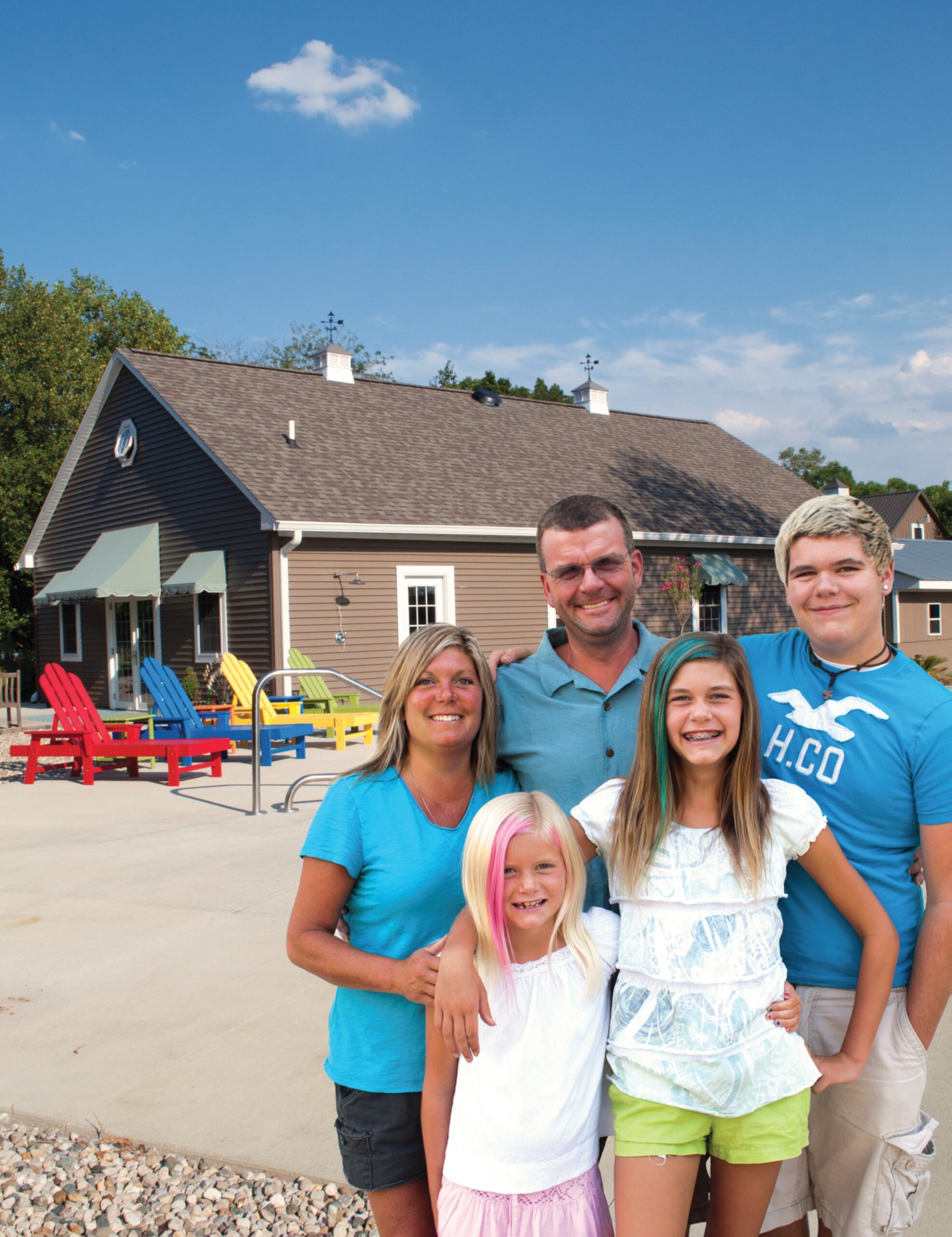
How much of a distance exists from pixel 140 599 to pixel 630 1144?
17995 millimetres

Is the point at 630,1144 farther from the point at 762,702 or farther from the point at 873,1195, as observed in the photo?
the point at 762,702

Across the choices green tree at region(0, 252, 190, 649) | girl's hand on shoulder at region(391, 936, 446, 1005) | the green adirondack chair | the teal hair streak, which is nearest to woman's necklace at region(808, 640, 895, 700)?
the teal hair streak

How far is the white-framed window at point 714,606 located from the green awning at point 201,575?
1013 centimetres

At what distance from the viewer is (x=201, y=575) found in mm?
16109

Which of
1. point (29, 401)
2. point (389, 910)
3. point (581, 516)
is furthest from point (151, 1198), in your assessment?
point (29, 401)

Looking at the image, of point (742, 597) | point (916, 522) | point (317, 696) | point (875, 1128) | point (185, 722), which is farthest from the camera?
point (916, 522)

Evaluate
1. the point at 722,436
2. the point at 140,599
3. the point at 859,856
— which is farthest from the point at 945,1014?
the point at 722,436

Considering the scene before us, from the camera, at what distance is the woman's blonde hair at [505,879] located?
1.83 metres

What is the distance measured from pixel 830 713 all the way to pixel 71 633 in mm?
20510

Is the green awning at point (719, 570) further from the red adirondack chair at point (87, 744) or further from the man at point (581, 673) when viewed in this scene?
the man at point (581, 673)

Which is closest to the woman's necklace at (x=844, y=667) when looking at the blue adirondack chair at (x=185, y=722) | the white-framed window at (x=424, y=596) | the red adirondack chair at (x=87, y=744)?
the red adirondack chair at (x=87, y=744)

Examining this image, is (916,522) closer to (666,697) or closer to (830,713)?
(830,713)

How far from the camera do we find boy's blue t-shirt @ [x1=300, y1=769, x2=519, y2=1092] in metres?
1.98

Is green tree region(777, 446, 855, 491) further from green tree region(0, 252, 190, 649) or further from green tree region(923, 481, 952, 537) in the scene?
green tree region(0, 252, 190, 649)
